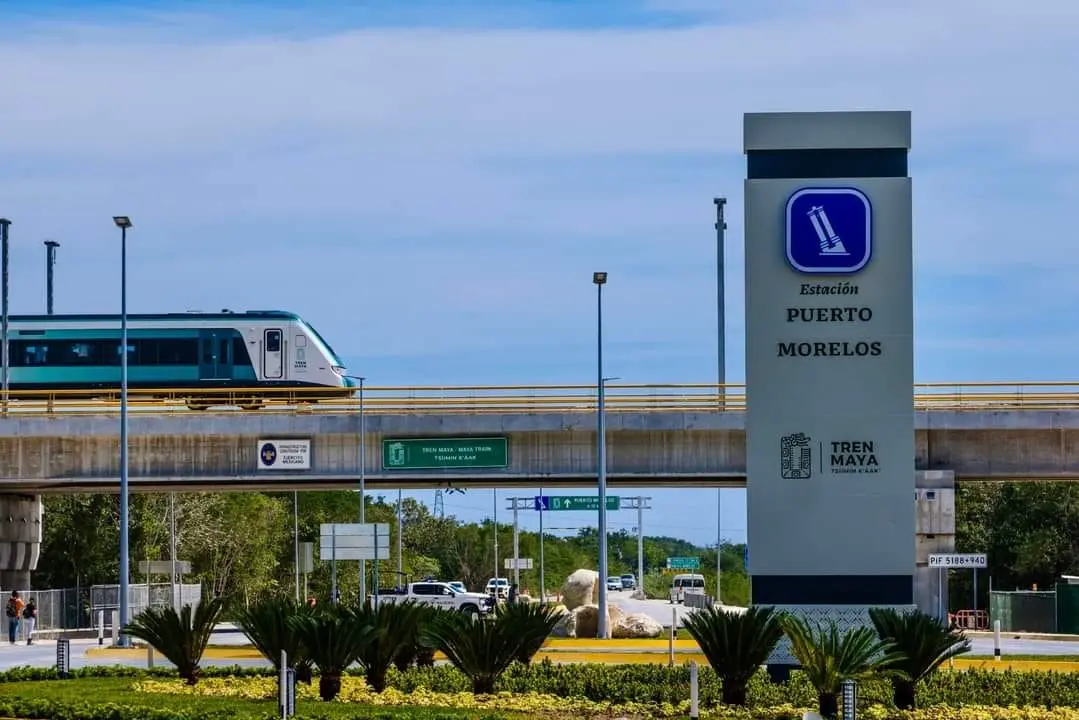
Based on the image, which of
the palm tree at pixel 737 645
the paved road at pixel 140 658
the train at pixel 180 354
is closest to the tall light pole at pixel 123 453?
the paved road at pixel 140 658

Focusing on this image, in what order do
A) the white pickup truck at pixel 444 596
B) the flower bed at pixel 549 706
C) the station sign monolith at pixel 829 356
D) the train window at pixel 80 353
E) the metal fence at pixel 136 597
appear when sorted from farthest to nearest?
the white pickup truck at pixel 444 596, the metal fence at pixel 136 597, the train window at pixel 80 353, the station sign monolith at pixel 829 356, the flower bed at pixel 549 706

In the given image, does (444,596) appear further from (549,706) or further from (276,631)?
(549,706)

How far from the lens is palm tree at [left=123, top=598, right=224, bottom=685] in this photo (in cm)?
2566

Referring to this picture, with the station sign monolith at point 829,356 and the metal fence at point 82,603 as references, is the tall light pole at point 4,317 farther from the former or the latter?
the station sign monolith at point 829,356

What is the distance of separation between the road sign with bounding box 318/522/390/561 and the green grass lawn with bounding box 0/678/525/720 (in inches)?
688

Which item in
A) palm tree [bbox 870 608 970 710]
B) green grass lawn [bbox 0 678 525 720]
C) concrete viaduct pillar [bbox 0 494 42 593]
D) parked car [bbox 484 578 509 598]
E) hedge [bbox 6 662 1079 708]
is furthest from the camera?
parked car [bbox 484 578 509 598]

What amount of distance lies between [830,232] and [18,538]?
3496cm

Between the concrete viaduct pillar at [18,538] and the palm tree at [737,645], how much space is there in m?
34.5

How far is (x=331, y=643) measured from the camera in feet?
75.3

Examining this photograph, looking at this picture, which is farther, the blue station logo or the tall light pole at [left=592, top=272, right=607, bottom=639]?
the tall light pole at [left=592, top=272, right=607, bottom=639]

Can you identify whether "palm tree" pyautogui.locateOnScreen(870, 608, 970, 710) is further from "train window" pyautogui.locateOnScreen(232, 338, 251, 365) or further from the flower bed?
"train window" pyautogui.locateOnScreen(232, 338, 251, 365)

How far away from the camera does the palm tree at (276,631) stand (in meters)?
23.5

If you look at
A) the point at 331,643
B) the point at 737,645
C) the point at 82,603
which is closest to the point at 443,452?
the point at 82,603

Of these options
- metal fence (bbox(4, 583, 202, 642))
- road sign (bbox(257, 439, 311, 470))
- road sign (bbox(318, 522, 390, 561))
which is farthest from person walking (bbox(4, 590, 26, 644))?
road sign (bbox(318, 522, 390, 561))
